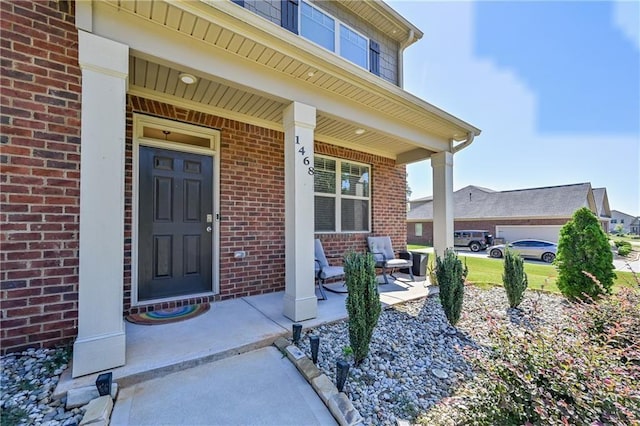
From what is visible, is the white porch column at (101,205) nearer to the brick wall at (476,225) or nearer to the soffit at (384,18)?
the soffit at (384,18)

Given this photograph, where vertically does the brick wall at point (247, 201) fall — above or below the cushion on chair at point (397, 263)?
above

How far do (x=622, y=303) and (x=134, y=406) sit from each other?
4515mm

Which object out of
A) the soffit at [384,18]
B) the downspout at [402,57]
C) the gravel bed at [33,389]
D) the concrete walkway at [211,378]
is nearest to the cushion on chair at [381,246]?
the concrete walkway at [211,378]

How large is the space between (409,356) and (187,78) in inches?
150

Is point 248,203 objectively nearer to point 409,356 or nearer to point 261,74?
point 261,74

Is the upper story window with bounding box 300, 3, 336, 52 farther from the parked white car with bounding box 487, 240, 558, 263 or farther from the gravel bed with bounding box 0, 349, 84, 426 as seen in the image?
the parked white car with bounding box 487, 240, 558, 263

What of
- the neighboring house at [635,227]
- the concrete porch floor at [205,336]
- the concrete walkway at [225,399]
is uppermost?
the concrete porch floor at [205,336]

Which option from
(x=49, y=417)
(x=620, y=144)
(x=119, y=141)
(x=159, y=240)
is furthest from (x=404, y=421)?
(x=620, y=144)

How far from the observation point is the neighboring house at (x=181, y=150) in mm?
2143

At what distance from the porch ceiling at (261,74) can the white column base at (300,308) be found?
2390 mm

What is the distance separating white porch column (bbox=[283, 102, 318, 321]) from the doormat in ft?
3.83

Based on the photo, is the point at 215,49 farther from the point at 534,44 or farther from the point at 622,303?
the point at 534,44

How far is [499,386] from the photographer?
161cm

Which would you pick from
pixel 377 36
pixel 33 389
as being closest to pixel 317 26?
pixel 377 36
